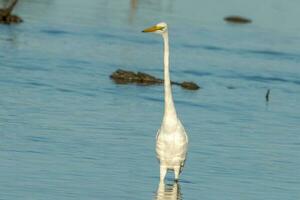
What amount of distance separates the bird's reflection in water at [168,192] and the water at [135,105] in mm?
26

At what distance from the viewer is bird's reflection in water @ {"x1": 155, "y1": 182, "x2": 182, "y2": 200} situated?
13797 millimetres

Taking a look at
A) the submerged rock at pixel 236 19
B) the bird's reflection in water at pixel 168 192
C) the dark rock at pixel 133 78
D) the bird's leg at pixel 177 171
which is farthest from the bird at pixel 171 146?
the submerged rock at pixel 236 19

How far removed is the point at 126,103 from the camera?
21.2 m

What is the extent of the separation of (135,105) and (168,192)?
7.06 meters

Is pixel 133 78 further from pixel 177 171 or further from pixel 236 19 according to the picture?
pixel 236 19

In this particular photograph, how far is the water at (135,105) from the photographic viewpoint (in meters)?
14.3

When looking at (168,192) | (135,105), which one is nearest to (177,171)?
(168,192)

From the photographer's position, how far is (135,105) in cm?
2105

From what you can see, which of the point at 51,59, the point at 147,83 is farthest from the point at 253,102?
the point at 51,59

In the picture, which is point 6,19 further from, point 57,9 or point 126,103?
point 126,103

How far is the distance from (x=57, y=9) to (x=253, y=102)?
15.7m

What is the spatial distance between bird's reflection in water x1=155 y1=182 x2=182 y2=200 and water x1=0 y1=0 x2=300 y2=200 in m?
0.03

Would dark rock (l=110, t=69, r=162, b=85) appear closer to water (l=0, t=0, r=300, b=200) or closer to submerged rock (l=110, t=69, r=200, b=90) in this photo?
submerged rock (l=110, t=69, r=200, b=90)

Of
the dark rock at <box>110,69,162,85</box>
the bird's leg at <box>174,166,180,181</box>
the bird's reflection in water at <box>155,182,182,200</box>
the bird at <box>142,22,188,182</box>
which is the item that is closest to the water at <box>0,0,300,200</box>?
the bird's reflection in water at <box>155,182,182,200</box>
